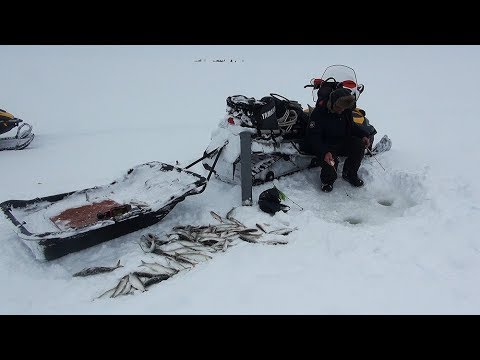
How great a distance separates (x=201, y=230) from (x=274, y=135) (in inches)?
77.0

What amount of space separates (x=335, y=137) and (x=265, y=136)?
105 centimetres

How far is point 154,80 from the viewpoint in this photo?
15.1 meters

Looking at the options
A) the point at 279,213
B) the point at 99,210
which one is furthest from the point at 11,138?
the point at 279,213

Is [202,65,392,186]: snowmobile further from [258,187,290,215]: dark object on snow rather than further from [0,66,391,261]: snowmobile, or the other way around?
[258,187,290,215]: dark object on snow

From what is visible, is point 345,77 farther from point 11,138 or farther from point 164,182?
point 11,138

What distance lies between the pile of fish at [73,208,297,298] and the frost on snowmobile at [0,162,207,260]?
12.9 inches

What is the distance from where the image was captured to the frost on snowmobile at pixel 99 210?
4234 mm

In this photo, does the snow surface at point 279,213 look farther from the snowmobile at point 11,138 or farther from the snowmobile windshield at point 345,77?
the snowmobile windshield at point 345,77

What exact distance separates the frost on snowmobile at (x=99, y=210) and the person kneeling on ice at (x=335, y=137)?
5.98 feet

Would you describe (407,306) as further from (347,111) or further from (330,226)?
(347,111)

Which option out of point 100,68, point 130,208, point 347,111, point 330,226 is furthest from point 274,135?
point 100,68

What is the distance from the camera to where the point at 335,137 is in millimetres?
5965

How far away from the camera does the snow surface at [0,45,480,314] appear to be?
351 cm

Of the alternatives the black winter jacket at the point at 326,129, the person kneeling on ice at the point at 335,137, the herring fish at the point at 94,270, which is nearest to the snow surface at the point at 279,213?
the herring fish at the point at 94,270
